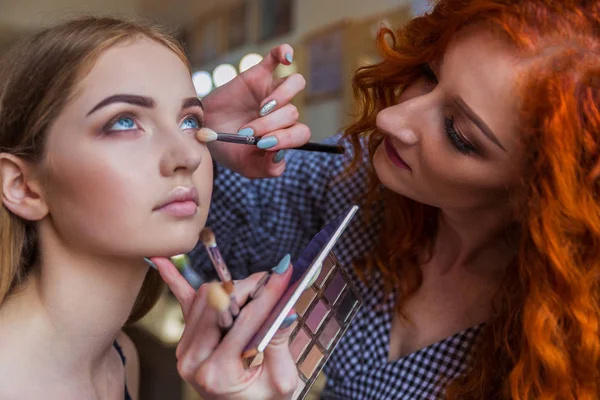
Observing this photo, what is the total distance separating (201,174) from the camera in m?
0.79

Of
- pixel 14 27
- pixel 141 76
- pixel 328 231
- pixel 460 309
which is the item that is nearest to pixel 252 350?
pixel 328 231

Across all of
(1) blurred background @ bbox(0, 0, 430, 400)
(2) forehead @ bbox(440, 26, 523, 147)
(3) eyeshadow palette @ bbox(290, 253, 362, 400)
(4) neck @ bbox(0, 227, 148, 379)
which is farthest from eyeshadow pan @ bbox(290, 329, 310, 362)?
(1) blurred background @ bbox(0, 0, 430, 400)

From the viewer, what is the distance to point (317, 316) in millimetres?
756

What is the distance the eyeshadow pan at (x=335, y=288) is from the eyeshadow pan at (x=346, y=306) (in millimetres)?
17

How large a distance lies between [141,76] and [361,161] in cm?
43

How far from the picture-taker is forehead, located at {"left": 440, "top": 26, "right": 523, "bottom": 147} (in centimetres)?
75

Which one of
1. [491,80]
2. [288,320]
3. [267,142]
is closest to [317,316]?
[288,320]

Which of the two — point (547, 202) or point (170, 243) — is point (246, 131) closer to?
point (170, 243)

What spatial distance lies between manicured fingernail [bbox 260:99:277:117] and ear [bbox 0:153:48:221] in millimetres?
290

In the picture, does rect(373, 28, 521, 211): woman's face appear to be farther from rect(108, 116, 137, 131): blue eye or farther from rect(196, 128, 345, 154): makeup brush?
rect(108, 116, 137, 131): blue eye

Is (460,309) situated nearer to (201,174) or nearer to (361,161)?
(361,161)

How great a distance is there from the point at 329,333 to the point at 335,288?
0.05 m

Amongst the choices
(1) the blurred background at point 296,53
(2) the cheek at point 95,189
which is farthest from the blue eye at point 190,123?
(1) the blurred background at point 296,53

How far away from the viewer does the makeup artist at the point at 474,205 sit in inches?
29.7
